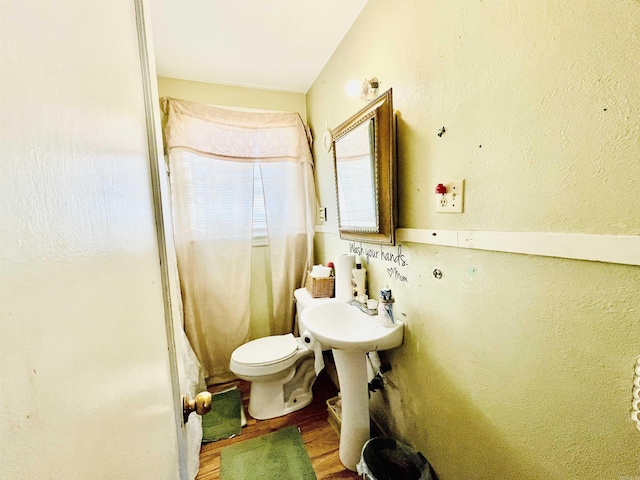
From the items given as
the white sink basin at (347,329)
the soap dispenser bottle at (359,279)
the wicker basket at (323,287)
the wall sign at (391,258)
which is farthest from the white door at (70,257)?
the wicker basket at (323,287)

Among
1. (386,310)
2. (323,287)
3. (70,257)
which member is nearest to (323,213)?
(323,287)

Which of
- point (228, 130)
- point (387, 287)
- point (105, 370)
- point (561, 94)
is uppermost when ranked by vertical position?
point (228, 130)

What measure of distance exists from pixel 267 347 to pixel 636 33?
197 cm

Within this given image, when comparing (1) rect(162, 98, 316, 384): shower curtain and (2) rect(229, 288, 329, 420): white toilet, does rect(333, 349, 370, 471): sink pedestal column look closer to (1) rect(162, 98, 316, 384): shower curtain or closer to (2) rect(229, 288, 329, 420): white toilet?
(2) rect(229, 288, 329, 420): white toilet

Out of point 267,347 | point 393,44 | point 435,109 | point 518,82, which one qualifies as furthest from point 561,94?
point 267,347

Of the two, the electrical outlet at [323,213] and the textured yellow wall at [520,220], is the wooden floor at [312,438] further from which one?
the electrical outlet at [323,213]

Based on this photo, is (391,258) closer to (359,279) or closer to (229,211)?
(359,279)

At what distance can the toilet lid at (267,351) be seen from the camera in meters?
1.63

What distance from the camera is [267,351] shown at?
1735mm

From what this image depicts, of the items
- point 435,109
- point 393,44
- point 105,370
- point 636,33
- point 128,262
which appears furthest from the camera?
point 393,44

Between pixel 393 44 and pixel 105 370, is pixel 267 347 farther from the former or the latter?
pixel 393 44

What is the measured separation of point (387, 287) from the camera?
1323 mm

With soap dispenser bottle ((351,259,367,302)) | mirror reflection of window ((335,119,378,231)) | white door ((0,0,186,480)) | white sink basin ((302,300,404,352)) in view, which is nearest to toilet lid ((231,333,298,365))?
white sink basin ((302,300,404,352))

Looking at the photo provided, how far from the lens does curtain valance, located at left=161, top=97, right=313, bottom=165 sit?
1831 millimetres
